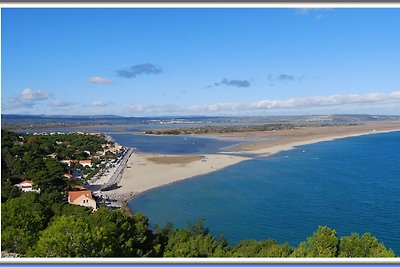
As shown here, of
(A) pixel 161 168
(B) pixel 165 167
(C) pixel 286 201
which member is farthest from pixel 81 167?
(C) pixel 286 201

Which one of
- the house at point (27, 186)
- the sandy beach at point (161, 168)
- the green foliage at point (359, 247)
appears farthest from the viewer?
the sandy beach at point (161, 168)

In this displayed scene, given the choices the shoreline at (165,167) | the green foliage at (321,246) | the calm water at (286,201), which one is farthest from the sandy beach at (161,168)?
the green foliage at (321,246)

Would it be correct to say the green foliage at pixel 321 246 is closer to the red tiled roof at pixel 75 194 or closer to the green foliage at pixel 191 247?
the green foliage at pixel 191 247

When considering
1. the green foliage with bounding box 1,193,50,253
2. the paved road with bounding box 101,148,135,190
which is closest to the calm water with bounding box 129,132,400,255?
the paved road with bounding box 101,148,135,190

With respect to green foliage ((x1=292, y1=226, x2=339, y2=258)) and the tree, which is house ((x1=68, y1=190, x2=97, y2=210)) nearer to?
the tree

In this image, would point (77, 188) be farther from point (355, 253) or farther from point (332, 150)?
point (332, 150)
